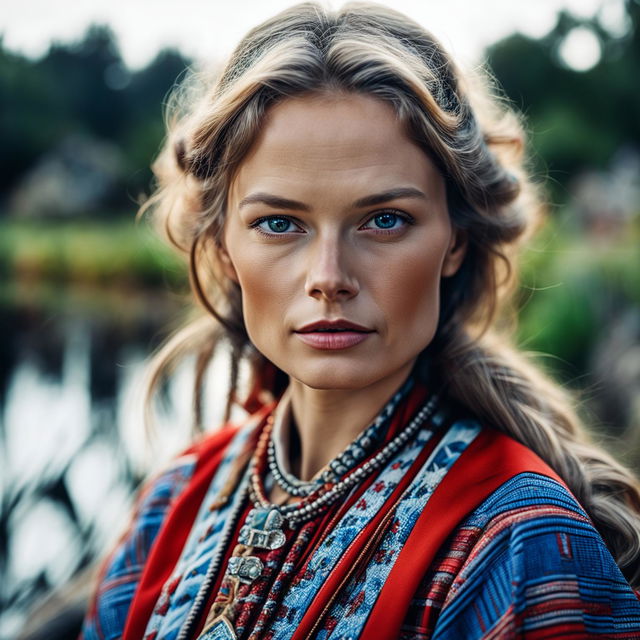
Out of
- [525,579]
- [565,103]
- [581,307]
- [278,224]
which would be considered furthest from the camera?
[565,103]

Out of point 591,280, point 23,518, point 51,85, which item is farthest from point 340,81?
point 51,85

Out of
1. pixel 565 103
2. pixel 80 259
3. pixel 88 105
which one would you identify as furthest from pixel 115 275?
pixel 565 103

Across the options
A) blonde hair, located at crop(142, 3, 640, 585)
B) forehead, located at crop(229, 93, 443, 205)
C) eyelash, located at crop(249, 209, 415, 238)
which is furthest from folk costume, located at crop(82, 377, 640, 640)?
forehead, located at crop(229, 93, 443, 205)

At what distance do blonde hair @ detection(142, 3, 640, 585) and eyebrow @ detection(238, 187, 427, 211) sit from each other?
0.10 m

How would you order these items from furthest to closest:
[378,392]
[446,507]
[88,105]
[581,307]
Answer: [88,105] < [581,307] < [378,392] < [446,507]

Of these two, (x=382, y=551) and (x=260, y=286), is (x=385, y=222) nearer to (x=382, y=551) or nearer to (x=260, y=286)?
(x=260, y=286)

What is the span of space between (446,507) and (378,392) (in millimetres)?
323

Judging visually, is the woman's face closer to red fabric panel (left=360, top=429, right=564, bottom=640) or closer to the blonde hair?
the blonde hair

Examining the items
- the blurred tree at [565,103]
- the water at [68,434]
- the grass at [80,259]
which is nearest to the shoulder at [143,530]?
the water at [68,434]

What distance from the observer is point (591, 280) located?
232 inches

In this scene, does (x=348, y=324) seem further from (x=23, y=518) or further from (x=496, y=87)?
(x=23, y=518)

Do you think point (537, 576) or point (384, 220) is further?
point (384, 220)

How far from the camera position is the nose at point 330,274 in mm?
1345

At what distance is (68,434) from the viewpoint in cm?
538
